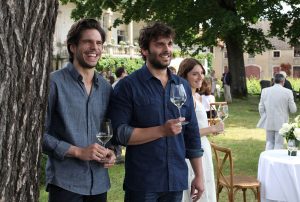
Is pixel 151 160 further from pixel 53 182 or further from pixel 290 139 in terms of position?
pixel 290 139

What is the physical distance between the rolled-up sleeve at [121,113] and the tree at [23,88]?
101 centimetres

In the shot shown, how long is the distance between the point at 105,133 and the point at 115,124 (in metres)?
0.18

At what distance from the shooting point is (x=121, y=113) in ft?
10.2

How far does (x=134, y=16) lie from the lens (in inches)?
1014

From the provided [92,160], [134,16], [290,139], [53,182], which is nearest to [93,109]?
[92,160]

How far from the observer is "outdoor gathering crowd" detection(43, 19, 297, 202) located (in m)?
2.90

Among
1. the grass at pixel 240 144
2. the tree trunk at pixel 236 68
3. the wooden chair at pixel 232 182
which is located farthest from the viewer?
the tree trunk at pixel 236 68

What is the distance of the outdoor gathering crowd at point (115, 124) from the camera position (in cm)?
290

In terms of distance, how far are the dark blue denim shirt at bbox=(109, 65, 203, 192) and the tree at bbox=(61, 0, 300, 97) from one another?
20.0 meters

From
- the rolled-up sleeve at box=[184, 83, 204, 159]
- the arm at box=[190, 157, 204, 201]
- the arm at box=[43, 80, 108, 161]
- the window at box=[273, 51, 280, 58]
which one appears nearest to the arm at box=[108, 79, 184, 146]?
the arm at box=[43, 80, 108, 161]

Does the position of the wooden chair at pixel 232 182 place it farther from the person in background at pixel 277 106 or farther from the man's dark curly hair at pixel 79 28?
the man's dark curly hair at pixel 79 28

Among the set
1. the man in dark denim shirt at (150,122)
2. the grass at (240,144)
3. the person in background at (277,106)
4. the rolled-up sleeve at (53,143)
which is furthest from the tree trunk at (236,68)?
the rolled-up sleeve at (53,143)

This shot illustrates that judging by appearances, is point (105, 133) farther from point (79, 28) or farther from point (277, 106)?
point (277, 106)

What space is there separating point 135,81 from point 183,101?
375 millimetres
